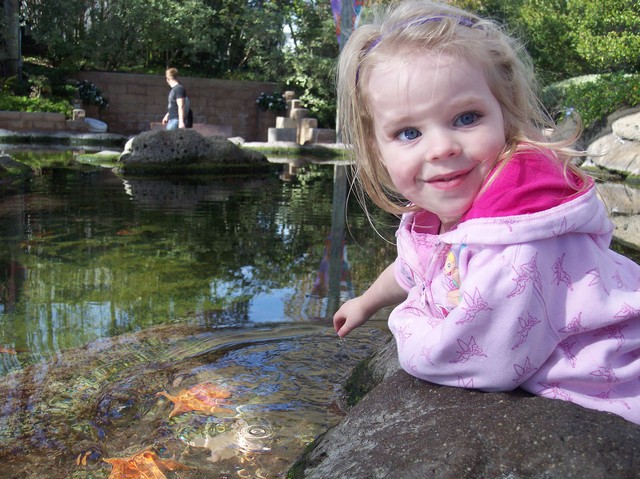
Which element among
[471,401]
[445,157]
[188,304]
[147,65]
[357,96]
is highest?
[147,65]

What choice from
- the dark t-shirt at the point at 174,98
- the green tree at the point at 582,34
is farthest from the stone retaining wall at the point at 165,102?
the green tree at the point at 582,34

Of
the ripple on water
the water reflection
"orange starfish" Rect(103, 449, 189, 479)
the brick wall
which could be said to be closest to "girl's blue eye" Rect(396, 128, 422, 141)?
the ripple on water

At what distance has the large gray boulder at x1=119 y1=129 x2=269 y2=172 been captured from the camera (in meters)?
11.5

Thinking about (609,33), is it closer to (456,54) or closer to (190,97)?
(190,97)

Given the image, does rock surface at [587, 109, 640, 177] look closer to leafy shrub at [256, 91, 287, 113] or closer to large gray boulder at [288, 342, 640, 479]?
large gray boulder at [288, 342, 640, 479]

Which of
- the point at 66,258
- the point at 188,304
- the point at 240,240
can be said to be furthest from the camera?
the point at 240,240

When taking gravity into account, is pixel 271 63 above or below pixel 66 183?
above

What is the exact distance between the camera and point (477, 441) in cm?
139

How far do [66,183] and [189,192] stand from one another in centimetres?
165

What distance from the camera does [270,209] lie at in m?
7.23

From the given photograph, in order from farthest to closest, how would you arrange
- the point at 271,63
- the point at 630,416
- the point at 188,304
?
1. the point at 271,63
2. the point at 188,304
3. the point at 630,416

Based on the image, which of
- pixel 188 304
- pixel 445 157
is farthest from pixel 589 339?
pixel 188 304

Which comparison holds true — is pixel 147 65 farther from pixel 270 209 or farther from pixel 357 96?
pixel 357 96

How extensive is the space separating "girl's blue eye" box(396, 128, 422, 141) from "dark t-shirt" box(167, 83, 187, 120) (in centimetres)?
1377
